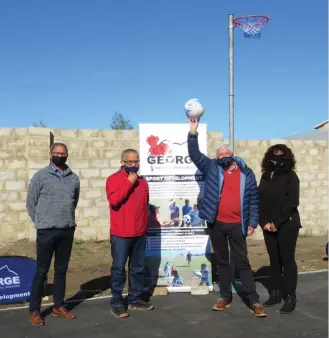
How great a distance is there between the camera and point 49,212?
5.24 metres

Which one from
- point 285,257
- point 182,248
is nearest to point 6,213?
point 182,248

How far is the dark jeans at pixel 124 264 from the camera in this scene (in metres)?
5.64

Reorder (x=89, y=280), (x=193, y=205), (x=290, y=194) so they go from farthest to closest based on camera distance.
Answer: (x=89, y=280)
(x=193, y=205)
(x=290, y=194)

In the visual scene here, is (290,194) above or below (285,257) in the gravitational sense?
above

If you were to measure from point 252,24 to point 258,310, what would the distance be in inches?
292

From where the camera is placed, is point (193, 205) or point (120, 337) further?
point (193, 205)

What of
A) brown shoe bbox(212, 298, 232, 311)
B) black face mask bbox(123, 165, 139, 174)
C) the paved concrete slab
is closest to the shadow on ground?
the paved concrete slab

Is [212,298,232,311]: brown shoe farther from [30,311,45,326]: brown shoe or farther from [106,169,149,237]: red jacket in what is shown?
[30,311,45,326]: brown shoe

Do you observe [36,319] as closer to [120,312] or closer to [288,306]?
[120,312]

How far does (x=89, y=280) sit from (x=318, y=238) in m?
7.14

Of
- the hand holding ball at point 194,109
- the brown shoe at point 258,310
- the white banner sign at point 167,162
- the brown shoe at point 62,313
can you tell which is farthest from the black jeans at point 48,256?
the brown shoe at point 258,310

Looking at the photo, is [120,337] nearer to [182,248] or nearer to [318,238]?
[182,248]

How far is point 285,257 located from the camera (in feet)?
19.0

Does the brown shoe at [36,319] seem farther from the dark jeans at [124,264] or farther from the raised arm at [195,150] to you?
the raised arm at [195,150]
